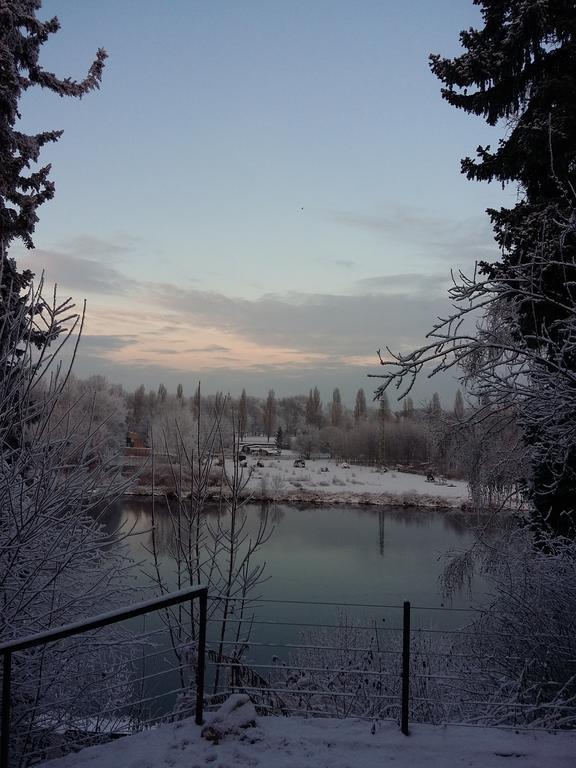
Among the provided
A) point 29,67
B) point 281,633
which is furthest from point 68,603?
point 281,633

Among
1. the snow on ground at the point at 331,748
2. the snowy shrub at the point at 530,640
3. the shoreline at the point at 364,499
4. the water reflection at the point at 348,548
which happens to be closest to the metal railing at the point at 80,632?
the snow on ground at the point at 331,748

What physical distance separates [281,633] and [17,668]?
38.2 feet

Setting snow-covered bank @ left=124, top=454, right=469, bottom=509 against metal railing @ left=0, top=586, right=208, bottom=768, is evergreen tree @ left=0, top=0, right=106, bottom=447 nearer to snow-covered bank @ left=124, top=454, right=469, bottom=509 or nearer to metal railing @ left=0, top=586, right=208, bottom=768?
metal railing @ left=0, top=586, right=208, bottom=768

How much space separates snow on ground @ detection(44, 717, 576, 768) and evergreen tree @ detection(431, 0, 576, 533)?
4.51 m

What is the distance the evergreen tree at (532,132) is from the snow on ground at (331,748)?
4.51m

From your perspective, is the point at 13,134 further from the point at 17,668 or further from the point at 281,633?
the point at 281,633

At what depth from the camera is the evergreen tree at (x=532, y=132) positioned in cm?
850

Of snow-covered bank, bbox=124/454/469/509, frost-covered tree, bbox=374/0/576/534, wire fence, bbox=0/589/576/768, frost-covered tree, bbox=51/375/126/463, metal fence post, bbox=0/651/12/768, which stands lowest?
snow-covered bank, bbox=124/454/469/509

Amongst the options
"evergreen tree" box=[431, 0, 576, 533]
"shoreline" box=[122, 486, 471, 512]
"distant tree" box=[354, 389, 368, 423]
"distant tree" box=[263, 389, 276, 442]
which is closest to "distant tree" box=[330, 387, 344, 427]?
"distant tree" box=[354, 389, 368, 423]

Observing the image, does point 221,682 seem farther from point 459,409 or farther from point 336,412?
point 336,412

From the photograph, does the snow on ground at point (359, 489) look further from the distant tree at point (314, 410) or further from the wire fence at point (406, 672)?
the distant tree at point (314, 410)

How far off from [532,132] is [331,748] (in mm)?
8331

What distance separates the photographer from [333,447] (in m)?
90.1

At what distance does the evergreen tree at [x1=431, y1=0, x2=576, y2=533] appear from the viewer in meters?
8.50
